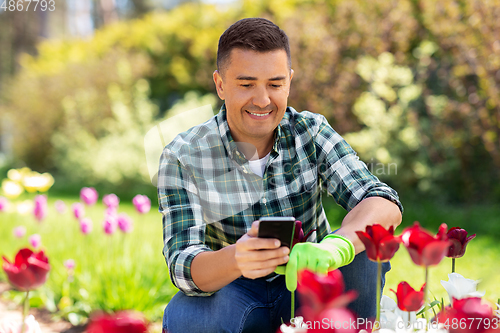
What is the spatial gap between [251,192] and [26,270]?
3.03 feet

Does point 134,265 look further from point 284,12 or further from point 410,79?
point 284,12

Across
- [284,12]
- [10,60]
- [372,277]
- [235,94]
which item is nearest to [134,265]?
[235,94]

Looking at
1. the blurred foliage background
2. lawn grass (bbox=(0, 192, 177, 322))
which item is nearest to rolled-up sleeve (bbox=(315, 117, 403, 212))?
lawn grass (bbox=(0, 192, 177, 322))

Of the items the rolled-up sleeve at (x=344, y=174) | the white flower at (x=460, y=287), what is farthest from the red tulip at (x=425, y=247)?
the rolled-up sleeve at (x=344, y=174)

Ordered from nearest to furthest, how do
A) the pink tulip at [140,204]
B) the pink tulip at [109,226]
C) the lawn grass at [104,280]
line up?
the lawn grass at [104,280] → the pink tulip at [109,226] → the pink tulip at [140,204]

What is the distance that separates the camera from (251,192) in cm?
157

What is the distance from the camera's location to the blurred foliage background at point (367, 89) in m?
4.05

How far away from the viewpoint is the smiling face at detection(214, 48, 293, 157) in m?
1.41

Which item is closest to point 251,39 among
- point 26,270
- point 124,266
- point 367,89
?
point 26,270

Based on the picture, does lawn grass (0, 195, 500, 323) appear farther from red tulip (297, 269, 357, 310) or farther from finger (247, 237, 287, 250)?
red tulip (297, 269, 357, 310)

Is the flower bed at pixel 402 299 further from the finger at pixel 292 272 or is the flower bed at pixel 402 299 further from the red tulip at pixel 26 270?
the red tulip at pixel 26 270

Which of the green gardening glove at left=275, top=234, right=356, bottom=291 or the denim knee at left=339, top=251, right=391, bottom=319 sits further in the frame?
the denim knee at left=339, top=251, right=391, bottom=319

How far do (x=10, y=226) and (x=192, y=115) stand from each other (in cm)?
289

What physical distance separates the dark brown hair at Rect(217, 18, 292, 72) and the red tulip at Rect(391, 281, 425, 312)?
874mm
